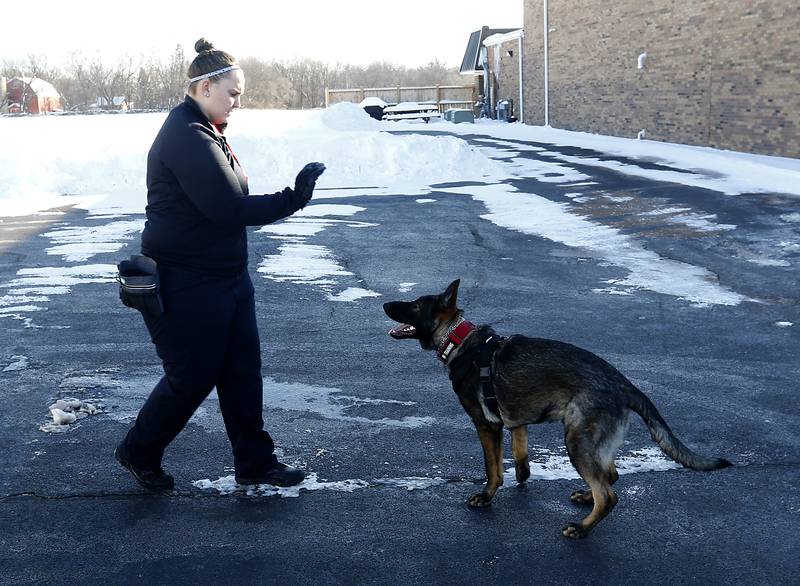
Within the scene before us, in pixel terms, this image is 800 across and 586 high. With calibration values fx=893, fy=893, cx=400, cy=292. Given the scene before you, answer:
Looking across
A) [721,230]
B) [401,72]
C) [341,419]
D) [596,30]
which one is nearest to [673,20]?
[596,30]

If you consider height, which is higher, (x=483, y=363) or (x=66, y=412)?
(x=483, y=363)

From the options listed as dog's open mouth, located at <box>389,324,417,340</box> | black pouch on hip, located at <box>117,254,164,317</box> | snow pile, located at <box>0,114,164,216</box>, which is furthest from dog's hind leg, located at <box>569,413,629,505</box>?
snow pile, located at <box>0,114,164,216</box>

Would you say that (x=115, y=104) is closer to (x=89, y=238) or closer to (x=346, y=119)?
(x=346, y=119)

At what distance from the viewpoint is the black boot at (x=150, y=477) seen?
14.5ft

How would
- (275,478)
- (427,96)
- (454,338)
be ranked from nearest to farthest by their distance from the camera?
(454,338), (275,478), (427,96)

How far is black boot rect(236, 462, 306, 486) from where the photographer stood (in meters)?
4.53

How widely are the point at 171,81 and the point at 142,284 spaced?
240 ft

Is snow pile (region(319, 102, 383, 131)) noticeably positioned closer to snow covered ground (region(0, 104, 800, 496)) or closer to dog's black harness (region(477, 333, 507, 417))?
snow covered ground (region(0, 104, 800, 496))

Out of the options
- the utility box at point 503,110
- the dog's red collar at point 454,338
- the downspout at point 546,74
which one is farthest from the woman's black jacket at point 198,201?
the utility box at point 503,110

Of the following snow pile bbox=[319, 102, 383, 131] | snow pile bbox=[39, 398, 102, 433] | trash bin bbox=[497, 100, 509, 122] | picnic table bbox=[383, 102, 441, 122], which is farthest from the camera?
picnic table bbox=[383, 102, 441, 122]

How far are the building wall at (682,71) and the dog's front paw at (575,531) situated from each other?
18.7 m

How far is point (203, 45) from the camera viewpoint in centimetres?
407

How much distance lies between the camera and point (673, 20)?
26.6 meters

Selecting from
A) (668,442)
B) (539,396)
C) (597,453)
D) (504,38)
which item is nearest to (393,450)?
(539,396)
